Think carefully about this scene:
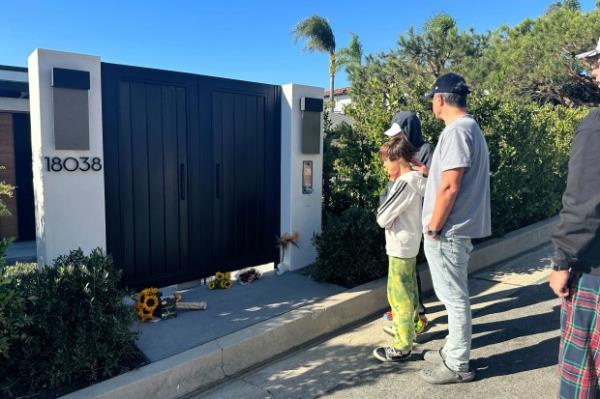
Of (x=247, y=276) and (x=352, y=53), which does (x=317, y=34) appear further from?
(x=247, y=276)

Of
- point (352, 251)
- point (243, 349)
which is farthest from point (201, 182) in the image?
point (243, 349)

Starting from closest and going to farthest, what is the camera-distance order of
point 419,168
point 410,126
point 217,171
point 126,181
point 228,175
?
point 419,168, point 410,126, point 126,181, point 217,171, point 228,175

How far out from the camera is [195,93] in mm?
4684

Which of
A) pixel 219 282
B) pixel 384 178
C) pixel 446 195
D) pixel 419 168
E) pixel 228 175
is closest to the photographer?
pixel 446 195

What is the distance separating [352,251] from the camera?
4664 mm

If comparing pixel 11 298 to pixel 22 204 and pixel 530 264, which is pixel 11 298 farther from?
pixel 22 204

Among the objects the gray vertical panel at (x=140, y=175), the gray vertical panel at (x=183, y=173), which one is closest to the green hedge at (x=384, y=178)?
the gray vertical panel at (x=183, y=173)

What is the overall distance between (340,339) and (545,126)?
19.0ft

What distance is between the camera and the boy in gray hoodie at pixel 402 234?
3.32 metres

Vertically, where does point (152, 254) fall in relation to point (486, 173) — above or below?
below

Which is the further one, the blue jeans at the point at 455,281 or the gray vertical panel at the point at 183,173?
the gray vertical panel at the point at 183,173

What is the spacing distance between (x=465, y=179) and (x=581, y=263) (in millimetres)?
921

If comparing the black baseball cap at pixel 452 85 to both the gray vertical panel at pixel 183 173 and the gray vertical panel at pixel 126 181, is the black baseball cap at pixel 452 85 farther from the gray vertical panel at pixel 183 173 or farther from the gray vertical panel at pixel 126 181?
the gray vertical panel at pixel 126 181

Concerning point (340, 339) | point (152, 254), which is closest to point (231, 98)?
point (152, 254)
